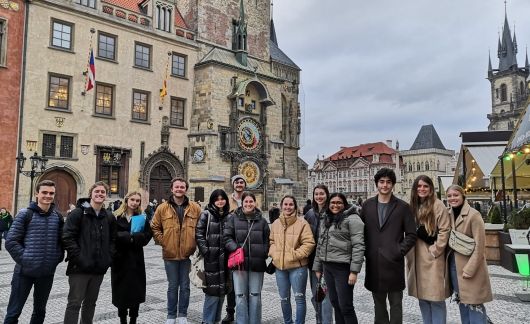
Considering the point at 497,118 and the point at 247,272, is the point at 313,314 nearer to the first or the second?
the point at 247,272

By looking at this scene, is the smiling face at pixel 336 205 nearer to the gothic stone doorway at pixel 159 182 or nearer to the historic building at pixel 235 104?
the historic building at pixel 235 104

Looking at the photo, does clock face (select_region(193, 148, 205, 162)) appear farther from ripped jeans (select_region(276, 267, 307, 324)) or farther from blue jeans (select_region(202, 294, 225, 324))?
ripped jeans (select_region(276, 267, 307, 324))

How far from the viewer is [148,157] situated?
22875mm

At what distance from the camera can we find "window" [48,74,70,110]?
20.1 metres

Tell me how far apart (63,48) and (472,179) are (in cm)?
2143

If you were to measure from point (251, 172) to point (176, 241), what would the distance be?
20219 millimetres

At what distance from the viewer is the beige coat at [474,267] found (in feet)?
14.3

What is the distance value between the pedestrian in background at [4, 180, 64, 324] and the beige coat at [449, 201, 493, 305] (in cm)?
447

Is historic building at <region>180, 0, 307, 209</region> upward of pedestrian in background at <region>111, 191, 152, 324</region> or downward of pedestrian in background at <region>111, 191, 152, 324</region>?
upward

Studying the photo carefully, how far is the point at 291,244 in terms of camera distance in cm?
538

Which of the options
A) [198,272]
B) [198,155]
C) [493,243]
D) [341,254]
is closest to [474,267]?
[341,254]

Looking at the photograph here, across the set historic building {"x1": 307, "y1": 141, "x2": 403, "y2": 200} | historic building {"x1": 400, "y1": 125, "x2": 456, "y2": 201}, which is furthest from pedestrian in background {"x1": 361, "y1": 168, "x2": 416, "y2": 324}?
historic building {"x1": 400, "y1": 125, "x2": 456, "y2": 201}

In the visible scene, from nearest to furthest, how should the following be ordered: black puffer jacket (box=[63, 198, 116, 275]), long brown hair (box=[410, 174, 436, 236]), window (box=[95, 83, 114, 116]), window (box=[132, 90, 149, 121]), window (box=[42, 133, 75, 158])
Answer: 1. long brown hair (box=[410, 174, 436, 236])
2. black puffer jacket (box=[63, 198, 116, 275])
3. window (box=[42, 133, 75, 158])
4. window (box=[95, 83, 114, 116])
5. window (box=[132, 90, 149, 121])

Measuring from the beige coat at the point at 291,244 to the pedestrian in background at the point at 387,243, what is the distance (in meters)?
0.86
